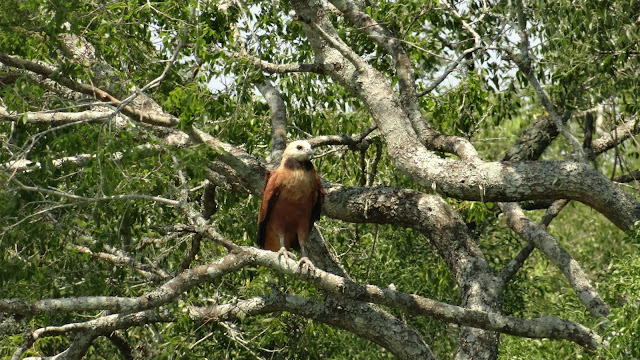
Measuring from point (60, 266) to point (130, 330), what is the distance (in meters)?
1.67

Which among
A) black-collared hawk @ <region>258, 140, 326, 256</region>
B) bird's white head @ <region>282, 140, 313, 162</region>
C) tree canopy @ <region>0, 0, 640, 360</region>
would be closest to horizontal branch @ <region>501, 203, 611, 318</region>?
tree canopy @ <region>0, 0, 640, 360</region>

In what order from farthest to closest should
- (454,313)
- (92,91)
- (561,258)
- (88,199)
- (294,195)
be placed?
(294,195)
(561,258)
(92,91)
(454,313)
(88,199)

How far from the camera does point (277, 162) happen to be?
568 centimetres

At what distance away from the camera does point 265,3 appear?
6.67 metres

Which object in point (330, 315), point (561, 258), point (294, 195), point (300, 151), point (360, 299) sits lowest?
point (330, 315)

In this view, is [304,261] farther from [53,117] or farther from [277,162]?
[53,117]

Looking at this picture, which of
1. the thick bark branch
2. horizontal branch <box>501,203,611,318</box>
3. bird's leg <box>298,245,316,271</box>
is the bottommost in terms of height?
the thick bark branch

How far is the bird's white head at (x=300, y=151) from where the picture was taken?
17.6ft

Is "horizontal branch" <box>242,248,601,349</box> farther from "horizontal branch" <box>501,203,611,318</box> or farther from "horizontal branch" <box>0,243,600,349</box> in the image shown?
"horizontal branch" <box>501,203,611,318</box>

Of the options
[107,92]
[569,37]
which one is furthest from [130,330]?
[569,37]

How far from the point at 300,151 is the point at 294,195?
305 mm

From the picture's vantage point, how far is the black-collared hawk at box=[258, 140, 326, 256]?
5.38 metres

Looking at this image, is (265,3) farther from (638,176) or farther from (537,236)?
(638,176)

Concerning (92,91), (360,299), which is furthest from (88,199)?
(360,299)
